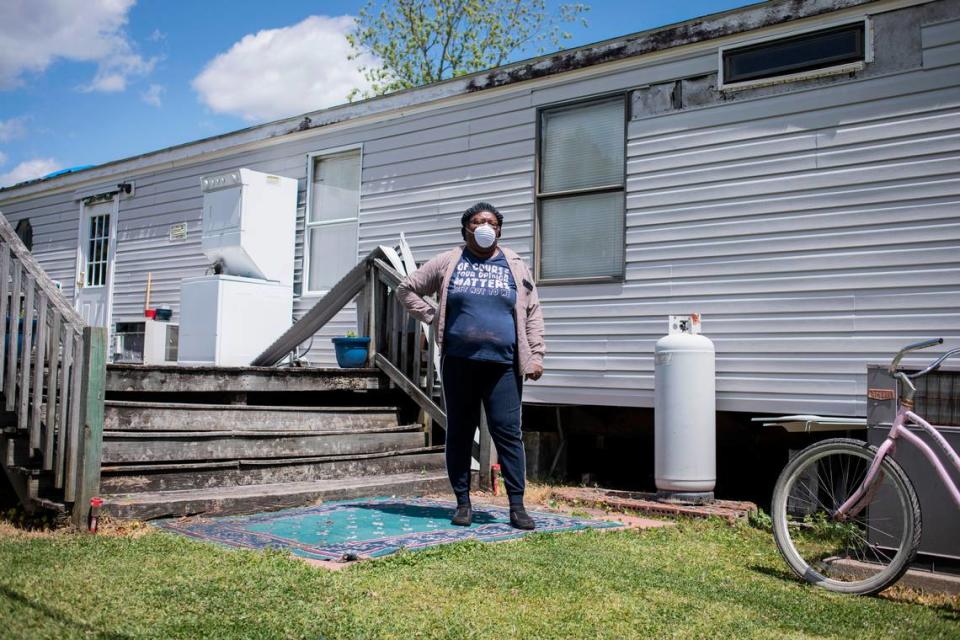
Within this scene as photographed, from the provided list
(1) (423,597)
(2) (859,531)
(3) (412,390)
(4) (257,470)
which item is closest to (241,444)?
(4) (257,470)

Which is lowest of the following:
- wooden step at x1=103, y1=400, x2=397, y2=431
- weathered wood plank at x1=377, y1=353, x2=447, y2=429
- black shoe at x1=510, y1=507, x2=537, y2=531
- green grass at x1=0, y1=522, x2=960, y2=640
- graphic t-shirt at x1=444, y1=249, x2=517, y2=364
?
green grass at x1=0, y1=522, x2=960, y2=640

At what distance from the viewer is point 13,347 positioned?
4.60 m

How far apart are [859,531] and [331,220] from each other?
6226mm

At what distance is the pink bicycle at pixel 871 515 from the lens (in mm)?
3594

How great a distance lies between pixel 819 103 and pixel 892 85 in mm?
454

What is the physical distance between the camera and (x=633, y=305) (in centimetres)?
671

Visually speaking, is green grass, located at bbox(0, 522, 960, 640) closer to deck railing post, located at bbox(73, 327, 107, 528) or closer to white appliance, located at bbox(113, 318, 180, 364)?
deck railing post, located at bbox(73, 327, 107, 528)

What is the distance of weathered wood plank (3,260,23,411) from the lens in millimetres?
4602

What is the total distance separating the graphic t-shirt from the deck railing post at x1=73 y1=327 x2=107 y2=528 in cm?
173

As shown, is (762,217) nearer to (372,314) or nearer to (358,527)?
(372,314)

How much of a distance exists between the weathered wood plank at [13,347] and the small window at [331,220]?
4160mm

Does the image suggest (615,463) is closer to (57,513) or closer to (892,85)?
(892,85)

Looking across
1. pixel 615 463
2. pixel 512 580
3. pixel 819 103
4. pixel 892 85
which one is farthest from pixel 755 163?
pixel 512 580

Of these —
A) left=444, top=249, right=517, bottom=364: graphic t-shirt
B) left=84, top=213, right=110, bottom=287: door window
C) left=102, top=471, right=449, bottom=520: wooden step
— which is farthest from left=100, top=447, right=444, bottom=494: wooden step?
left=84, top=213, right=110, bottom=287: door window
